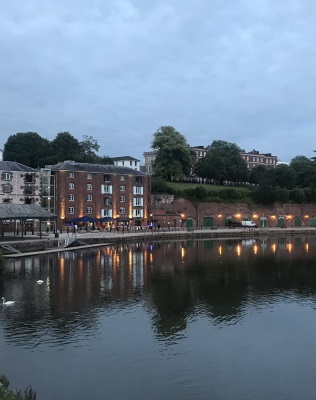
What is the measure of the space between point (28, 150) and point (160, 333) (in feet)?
280

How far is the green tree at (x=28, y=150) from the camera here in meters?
97.1

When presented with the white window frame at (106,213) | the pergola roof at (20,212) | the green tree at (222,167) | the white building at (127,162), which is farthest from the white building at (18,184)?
the white building at (127,162)

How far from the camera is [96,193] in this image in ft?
256

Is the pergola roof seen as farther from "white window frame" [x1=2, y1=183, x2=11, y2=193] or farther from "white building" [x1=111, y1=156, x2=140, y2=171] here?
"white building" [x1=111, y1=156, x2=140, y2=171]

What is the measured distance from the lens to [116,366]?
16.3 meters

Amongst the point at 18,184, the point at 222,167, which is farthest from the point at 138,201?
the point at 222,167

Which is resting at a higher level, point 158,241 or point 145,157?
point 145,157

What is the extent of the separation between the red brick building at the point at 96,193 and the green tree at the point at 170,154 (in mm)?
15252

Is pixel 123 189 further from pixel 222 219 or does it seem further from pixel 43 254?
pixel 43 254

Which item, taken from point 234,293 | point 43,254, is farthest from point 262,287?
point 43,254

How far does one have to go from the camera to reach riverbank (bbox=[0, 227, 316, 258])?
161 ft

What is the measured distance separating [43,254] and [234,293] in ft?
87.7

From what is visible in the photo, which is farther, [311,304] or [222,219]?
[222,219]

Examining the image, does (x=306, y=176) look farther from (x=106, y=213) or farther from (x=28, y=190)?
(x=28, y=190)
